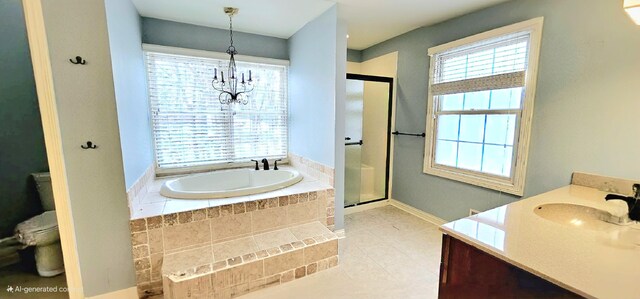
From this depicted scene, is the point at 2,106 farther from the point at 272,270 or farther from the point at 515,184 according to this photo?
the point at 515,184

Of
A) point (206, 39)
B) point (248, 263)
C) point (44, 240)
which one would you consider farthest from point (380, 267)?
point (206, 39)

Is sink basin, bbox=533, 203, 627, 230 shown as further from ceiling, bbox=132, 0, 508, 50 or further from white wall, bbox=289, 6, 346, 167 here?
ceiling, bbox=132, 0, 508, 50

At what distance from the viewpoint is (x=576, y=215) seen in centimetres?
140

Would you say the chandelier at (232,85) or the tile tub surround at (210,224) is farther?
the chandelier at (232,85)

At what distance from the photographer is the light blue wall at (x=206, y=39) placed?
2.62 m

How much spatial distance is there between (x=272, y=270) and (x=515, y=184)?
2186mm

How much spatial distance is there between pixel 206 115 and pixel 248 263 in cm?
189

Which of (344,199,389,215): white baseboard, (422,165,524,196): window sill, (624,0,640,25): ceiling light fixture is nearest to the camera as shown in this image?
(624,0,640,25): ceiling light fixture

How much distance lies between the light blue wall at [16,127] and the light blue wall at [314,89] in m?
2.47

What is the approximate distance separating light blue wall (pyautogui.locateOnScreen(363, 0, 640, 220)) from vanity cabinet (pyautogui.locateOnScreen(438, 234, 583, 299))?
1.47 m

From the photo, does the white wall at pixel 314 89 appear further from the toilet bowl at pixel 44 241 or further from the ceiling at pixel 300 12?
the toilet bowl at pixel 44 241

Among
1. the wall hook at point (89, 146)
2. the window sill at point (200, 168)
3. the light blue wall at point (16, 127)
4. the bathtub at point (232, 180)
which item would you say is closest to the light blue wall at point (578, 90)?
the bathtub at point (232, 180)

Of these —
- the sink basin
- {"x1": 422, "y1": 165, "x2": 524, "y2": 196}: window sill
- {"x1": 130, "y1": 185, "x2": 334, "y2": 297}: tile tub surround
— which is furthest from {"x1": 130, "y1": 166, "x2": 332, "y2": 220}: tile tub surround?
the sink basin

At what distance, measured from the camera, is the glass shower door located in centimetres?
338
